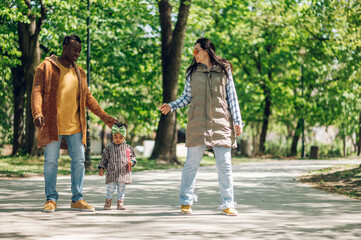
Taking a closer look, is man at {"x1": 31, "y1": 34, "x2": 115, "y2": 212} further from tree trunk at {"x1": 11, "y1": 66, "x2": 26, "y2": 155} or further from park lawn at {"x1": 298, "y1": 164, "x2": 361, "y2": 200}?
tree trunk at {"x1": 11, "y1": 66, "x2": 26, "y2": 155}

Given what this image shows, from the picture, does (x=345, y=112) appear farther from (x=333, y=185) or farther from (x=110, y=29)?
(x=333, y=185)

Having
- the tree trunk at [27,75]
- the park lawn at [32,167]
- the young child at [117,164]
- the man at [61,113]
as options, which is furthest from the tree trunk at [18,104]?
the man at [61,113]

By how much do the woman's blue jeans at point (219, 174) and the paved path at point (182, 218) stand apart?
0.20 metres

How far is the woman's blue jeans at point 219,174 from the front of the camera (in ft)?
22.9

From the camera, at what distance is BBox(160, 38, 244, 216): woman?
6.96 metres

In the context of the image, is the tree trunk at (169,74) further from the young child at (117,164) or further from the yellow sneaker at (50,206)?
the yellow sneaker at (50,206)

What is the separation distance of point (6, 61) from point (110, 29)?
5.29m

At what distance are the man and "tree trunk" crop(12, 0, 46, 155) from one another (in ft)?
39.5

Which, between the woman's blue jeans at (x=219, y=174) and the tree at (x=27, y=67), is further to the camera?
the tree at (x=27, y=67)

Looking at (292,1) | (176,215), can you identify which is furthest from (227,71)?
(292,1)

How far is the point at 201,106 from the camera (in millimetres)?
7031

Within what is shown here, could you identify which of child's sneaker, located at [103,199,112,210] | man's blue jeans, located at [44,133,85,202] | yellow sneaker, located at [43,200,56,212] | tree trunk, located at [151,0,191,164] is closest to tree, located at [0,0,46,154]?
tree trunk, located at [151,0,191,164]

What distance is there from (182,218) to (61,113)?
1.92 meters

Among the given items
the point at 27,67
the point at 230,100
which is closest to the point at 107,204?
the point at 230,100
